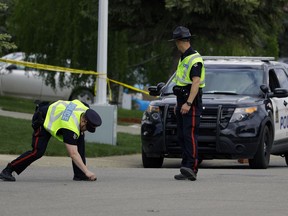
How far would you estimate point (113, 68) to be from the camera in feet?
93.7

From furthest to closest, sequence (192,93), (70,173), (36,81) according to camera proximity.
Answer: (36,81), (70,173), (192,93)

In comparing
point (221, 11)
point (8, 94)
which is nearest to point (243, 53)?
point (221, 11)

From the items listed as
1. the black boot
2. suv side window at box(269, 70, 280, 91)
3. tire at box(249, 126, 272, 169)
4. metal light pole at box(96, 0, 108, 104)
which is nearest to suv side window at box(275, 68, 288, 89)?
suv side window at box(269, 70, 280, 91)

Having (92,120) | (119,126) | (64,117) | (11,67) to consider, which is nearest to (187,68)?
(92,120)

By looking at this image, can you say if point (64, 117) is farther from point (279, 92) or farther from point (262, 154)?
point (279, 92)

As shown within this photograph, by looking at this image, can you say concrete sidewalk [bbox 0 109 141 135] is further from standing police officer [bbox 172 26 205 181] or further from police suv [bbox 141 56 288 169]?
standing police officer [bbox 172 26 205 181]

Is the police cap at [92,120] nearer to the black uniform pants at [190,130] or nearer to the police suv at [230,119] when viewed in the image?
the black uniform pants at [190,130]

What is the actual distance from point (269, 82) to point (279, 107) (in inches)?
17.4

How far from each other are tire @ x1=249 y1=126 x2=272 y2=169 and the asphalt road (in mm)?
967

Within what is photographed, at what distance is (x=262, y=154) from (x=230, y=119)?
0.76m

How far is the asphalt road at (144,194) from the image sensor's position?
9.70 m

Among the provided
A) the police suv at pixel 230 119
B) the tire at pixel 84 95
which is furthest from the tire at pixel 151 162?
the tire at pixel 84 95

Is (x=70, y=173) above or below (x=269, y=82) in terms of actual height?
below

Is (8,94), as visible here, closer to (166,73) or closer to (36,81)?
(36,81)
